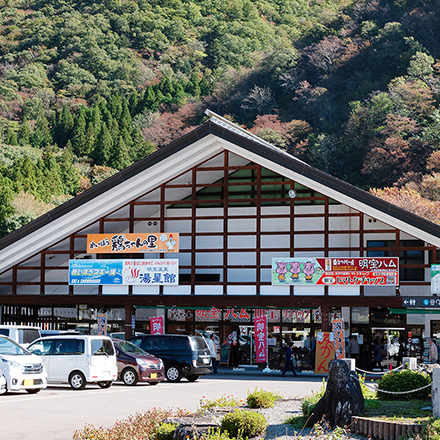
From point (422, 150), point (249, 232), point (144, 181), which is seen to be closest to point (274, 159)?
point (249, 232)

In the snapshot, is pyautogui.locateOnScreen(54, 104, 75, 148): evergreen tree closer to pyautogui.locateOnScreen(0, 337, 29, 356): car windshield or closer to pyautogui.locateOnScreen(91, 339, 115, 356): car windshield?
pyautogui.locateOnScreen(91, 339, 115, 356): car windshield

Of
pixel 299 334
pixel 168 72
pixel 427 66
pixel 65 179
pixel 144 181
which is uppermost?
pixel 168 72

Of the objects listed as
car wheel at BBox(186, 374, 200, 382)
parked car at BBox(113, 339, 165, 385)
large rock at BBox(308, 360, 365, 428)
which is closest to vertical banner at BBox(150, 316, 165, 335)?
car wheel at BBox(186, 374, 200, 382)

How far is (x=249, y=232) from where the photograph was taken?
26.3m

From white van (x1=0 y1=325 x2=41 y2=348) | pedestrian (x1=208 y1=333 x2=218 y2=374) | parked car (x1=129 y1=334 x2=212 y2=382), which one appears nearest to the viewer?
white van (x1=0 y1=325 x2=41 y2=348)

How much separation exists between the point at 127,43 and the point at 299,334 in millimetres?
71379

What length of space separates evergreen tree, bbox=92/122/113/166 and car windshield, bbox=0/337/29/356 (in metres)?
55.2

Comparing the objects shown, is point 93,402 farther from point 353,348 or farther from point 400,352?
point 400,352

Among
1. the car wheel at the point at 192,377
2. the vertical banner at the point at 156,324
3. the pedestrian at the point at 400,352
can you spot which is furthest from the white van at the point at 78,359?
the pedestrian at the point at 400,352

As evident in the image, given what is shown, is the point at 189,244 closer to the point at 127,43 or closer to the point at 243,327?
the point at 243,327

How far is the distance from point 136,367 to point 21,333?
3.39m

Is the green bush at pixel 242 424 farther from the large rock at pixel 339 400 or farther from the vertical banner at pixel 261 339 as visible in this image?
the vertical banner at pixel 261 339

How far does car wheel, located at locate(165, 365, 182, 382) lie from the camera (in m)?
21.0

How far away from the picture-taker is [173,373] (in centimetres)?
2112
